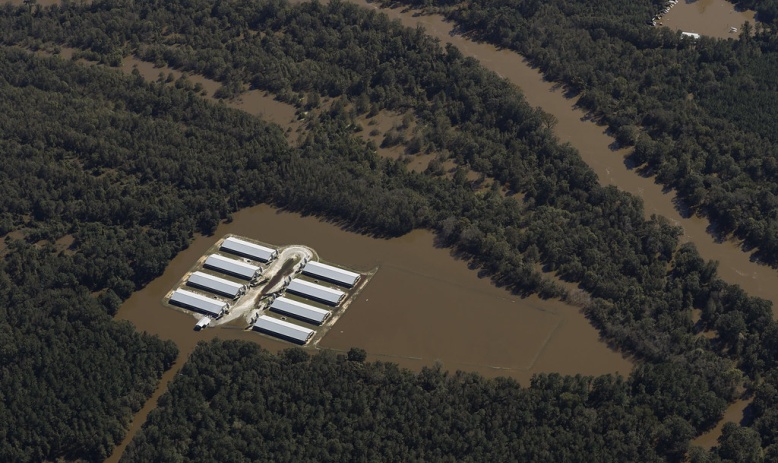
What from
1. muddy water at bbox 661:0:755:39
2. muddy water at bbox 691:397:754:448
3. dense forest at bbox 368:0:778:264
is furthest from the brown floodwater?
muddy water at bbox 661:0:755:39

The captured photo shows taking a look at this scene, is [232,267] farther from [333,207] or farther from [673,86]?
[673,86]

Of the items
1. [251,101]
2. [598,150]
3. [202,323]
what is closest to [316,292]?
[202,323]

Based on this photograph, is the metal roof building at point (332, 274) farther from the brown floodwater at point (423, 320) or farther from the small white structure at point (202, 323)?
the small white structure at point (202, 323)

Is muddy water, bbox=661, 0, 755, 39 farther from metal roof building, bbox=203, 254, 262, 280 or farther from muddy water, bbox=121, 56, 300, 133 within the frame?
metal roof building, bbox=203, 254, 262, 280

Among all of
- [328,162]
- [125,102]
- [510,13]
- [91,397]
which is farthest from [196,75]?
[91,397]

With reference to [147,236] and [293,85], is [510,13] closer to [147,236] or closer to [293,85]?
[293,85]
